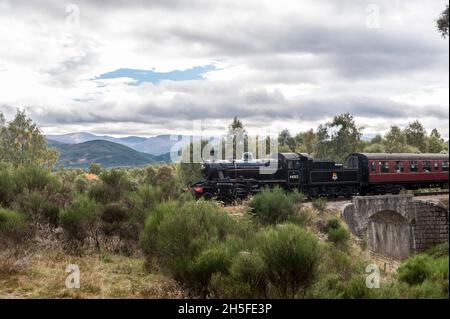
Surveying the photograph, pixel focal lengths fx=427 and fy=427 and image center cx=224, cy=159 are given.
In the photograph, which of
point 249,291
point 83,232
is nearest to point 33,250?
point 83,232

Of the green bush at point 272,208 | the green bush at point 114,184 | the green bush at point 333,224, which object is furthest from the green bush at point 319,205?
Answer: the green bush at point 114,184

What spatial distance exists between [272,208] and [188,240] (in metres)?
8.23

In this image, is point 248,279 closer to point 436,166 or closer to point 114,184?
point 114,184

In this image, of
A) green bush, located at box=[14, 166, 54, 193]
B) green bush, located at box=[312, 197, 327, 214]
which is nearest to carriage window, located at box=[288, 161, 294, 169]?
green bush, located at box=[312, 197, 327, 214]

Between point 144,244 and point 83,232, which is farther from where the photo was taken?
point 83,232

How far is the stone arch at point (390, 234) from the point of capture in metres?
27.4

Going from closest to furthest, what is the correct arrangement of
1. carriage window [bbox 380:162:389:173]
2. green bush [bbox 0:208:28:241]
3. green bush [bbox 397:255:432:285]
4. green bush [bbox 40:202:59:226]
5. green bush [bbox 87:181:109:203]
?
green bush [bbox 397:255:432:285], green bush [bbox 0:208:28:241], green bush [bbox 40:202:59:226], green bush [bbox 87:181:109:203], carriage window [bbox 380:162:389:173]

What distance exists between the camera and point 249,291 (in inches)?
332

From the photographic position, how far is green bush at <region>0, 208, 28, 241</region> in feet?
42.9

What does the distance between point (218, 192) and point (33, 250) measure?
37.3ft

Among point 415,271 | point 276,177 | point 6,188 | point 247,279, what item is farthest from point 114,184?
point 415,271

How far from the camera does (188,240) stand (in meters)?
11.0

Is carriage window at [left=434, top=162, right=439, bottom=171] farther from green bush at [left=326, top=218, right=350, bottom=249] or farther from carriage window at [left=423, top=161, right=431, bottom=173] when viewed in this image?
green bush at [left=326, top=218, right=350, bottom=249]
